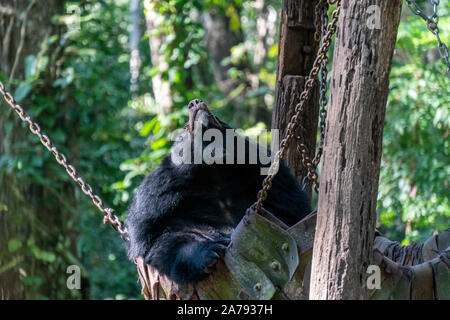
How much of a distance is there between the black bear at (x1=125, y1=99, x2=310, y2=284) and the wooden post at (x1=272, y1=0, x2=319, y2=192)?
443 millimetres

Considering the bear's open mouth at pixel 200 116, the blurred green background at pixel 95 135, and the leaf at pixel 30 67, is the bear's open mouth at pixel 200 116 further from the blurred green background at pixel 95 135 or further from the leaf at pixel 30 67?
the leaf at pixel 30 67

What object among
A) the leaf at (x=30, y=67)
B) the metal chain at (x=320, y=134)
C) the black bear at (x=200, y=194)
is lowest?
the black bear at (x=200, y=194)

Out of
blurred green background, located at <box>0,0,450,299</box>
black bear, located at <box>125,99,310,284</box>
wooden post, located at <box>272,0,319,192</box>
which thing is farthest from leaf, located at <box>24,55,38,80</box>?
wooden post, located at <box>272,0,319,192</box>

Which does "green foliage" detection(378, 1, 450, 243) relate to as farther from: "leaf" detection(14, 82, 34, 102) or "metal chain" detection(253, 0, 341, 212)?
"leaf" detection(14, 82, 34, 102)

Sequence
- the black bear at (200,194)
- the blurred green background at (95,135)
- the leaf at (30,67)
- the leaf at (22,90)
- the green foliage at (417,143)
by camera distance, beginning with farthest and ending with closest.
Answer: the leaf at (30,67) < the leaf at (22,90) < the blurred green background at (95,135) < the green foliage at (417,143) < the black bear at (200,194)

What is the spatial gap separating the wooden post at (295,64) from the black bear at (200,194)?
0.44 metres

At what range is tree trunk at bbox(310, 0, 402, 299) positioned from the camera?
212cm

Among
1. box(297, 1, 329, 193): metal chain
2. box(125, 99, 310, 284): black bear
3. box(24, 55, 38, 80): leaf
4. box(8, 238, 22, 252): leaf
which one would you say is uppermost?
box(24, 55, 38, 80): leaf

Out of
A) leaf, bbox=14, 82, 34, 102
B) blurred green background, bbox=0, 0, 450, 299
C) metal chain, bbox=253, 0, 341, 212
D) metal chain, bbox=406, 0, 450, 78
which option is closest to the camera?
metal chain, bbox=253, 0, 341, 212

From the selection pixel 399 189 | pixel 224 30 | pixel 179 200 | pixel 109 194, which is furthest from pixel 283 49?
pixel 224 30

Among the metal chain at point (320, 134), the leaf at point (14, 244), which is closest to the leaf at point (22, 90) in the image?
the leaf at point (14, 244)

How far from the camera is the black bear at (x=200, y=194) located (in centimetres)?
327

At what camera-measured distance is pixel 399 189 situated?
5645 mm

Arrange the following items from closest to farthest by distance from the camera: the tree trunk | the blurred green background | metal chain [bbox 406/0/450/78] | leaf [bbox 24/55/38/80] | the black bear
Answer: the tree trunk → metal chain [bbox 406/0/450/78] → the black bear → the blurred green background → leaf [bbox 24/55/38/80]
